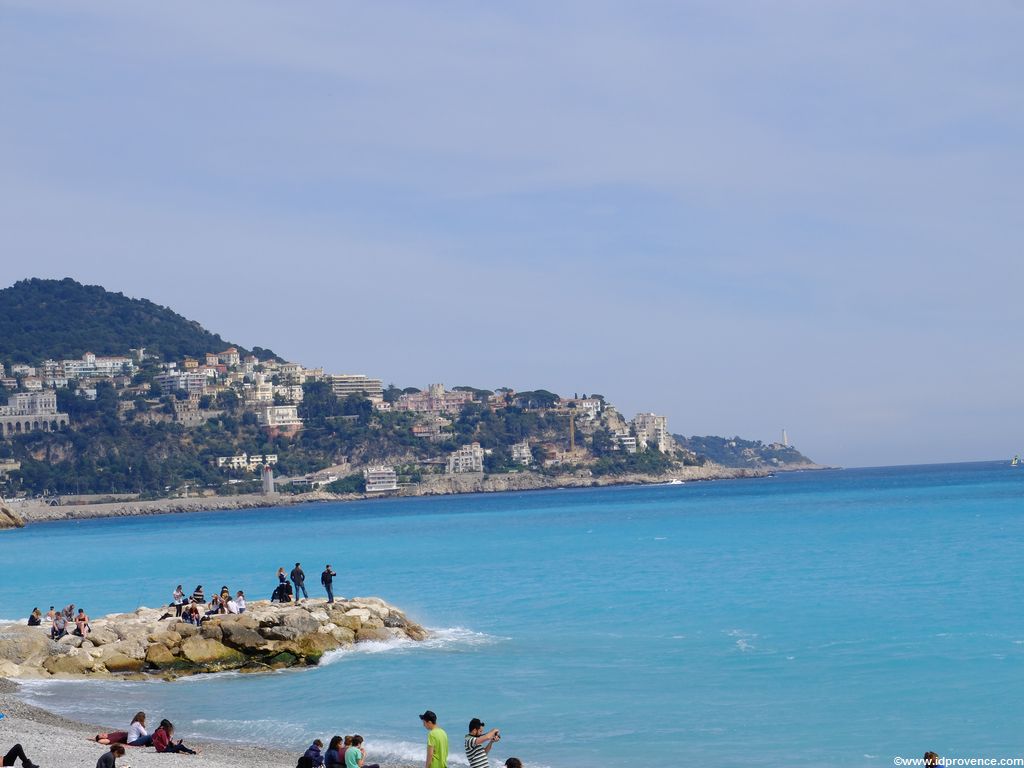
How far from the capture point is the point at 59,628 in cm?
2797

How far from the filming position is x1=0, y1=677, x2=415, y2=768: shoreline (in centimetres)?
1586

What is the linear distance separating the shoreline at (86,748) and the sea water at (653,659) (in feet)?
2.23

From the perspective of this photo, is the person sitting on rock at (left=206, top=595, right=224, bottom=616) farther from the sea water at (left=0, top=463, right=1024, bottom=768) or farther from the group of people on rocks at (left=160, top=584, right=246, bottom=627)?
the sea water at (left=0, top=463, right=1024, bottom=768)

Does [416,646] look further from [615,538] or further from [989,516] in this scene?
[989,516]

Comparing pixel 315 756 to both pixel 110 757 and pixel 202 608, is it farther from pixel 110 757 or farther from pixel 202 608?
pixel 202 608

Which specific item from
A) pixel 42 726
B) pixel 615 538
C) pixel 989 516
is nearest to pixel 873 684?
pixel 42 726

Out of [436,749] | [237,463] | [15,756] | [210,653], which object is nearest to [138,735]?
[15,756]

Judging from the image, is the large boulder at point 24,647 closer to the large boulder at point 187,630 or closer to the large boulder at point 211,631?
the large boulder at point 187,630

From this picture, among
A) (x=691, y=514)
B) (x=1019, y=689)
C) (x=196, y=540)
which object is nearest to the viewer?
(x=1019, y=689)

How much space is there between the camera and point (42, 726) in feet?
60.6

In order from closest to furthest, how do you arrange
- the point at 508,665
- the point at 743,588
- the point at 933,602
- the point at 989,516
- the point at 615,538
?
the point at 508,665 → the point at 933,602 → the point at 743,588 → the point at 615,538 → the point at 989,516

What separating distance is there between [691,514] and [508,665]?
7024 cm

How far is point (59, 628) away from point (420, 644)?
8431 mm

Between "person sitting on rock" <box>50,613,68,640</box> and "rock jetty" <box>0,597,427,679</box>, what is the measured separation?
0.62 metres
